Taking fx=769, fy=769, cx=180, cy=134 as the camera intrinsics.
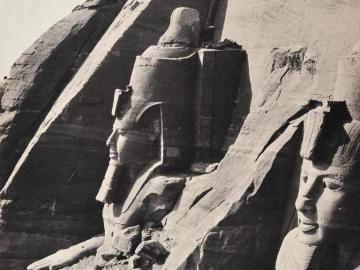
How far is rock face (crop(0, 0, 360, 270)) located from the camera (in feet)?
19.9

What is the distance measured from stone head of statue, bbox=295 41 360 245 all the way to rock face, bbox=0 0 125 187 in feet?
17.1

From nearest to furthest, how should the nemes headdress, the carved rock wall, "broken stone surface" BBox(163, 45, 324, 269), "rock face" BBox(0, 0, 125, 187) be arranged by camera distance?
the nemes headdress, "broken stone surface" BBox(163, 45, 324, 269), the carved rock wall, "rock face" BBox(0, 0, 125, 187)

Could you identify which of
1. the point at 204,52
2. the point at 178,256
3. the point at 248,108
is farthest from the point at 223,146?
the point at 178,256

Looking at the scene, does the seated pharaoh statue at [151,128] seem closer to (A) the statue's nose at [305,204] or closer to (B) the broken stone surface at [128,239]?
(B) the broken stone surface at [128,239]

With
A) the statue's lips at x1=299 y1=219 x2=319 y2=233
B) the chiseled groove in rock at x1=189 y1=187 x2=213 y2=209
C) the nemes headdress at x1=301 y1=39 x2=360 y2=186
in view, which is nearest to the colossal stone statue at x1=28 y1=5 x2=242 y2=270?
the chiseled groove in rock at x1=189 y1=187 x2=213 y2=209

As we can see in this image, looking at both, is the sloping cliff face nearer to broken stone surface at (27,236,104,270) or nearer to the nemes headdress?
the nemes headdress

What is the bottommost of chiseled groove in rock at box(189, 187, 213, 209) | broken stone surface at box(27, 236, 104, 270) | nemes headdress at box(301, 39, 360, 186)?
broken stone surface at box(27, 236, 104, 270)

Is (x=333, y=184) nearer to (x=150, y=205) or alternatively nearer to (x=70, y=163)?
(x=150, y=205)

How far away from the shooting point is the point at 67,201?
29.9ft

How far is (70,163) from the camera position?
29.9ft

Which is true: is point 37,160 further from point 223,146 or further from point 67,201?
point 223,146

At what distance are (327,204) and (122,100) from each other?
3196mm

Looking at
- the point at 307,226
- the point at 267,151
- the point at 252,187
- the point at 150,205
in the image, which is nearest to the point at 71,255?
the point at 150,205

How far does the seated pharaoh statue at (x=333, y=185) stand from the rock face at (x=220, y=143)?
0.67m
